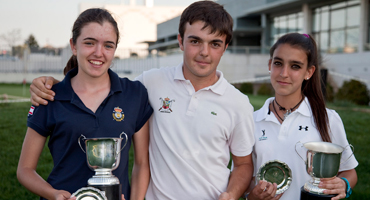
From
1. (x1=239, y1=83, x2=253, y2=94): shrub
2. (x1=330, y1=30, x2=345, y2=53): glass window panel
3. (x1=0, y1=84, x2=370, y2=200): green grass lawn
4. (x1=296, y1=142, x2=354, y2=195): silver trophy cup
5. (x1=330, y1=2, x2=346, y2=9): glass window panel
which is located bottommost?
(x1=0, y1=84, x2=370, y2=200): green grass lawn

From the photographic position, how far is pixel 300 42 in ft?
9.84

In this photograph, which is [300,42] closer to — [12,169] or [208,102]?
[208,102]

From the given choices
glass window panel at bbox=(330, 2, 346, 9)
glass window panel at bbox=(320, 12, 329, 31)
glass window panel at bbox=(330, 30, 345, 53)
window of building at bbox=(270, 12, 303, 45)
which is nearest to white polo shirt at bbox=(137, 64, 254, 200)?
glass window panel at bbox=(330, 30, 345, 53)

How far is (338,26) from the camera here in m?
25.9

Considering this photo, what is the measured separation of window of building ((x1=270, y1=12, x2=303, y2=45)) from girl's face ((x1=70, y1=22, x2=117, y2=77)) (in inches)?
1160

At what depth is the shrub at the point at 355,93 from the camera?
18094mm

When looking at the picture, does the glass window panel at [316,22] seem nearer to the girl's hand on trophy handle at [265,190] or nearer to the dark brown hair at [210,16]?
the dark brown hair at [210,16]

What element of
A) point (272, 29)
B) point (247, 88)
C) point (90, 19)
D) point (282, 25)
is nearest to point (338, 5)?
point (282, 25)

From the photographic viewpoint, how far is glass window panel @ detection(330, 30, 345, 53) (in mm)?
25438

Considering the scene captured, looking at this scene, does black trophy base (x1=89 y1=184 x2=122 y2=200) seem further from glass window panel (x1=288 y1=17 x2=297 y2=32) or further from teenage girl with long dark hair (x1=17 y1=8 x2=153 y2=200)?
glass window panel (x1=288 y1=17 x2=297 y2=32)

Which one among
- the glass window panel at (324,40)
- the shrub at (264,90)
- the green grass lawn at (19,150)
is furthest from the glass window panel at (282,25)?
the green grass lawn at (19,150)

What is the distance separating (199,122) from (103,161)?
0.84 meters

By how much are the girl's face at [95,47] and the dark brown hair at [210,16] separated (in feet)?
1.92

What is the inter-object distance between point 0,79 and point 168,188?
31.7 meters
